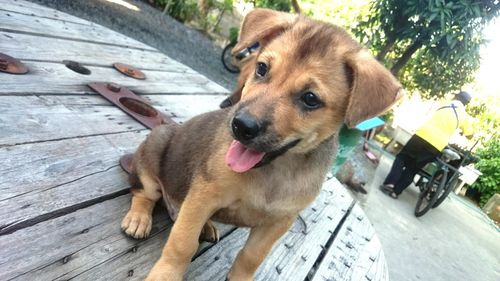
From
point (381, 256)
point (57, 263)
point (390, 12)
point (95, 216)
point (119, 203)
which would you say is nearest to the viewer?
point (57, 263)

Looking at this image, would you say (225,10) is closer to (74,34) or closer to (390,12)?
(390,12)

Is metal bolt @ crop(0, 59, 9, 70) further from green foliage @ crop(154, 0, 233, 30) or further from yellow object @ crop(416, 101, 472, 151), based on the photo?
green foliage @ crop(154, 0, 233, 30)

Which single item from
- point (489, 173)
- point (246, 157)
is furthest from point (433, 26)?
point (489, 173)

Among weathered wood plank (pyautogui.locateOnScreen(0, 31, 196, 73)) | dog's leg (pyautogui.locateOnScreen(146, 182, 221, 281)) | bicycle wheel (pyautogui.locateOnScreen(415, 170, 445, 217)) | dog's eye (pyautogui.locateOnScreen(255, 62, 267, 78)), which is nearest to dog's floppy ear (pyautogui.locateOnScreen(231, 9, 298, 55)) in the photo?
dog's eye (pyautogui.locateOnScreen(255, 62, 267, 78))

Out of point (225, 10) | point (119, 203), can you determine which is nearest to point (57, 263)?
point (119, 203)

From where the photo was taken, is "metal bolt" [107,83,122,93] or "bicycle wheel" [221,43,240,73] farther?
"bicycle wheel" [221,43,240,73]
